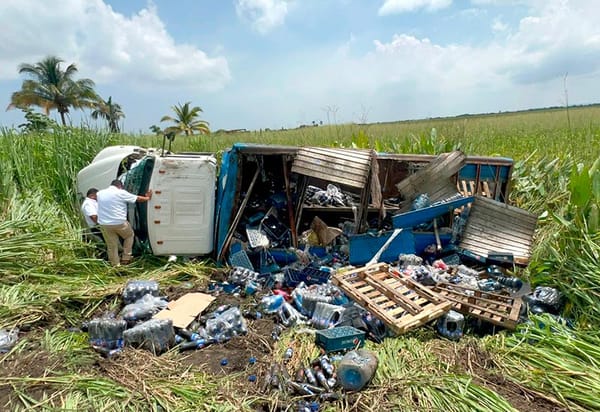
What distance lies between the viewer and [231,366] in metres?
3.72

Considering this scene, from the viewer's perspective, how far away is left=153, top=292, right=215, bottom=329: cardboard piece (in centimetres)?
444

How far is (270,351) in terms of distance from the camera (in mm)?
3955

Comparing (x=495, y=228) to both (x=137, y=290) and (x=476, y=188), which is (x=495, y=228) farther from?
(x=137, y=290)

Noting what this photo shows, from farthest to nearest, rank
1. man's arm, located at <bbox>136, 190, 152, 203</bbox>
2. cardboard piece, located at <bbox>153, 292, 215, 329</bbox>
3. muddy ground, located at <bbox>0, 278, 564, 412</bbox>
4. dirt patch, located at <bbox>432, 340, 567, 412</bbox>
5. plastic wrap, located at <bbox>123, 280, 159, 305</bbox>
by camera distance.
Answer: man's arm, located at <bbox>136, 190, 152, 203</bbox>
plastic wrap, located at <bbox>123, 280, 159, 305</bbox>
cardboard piece, located at <bbox>153, 292, 215, 329</bbox>
muddy ground, located at <bbox>0, 278, 564, 412</bbox>
dirt patch, located at <bbox>432, 340, 567, 412</bbox>

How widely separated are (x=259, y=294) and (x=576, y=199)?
410cm

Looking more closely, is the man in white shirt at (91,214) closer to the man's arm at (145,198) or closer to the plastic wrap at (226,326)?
the man's arm at (145,198)

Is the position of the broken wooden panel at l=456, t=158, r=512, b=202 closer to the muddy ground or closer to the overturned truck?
the overturned truck

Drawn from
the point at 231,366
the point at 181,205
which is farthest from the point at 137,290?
the point at 231,366

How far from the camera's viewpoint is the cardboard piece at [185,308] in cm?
444

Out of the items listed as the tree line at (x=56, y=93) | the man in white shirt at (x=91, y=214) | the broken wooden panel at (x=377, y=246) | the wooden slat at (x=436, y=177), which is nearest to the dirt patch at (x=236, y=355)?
the broken wooden panel at (x=377, y=246)

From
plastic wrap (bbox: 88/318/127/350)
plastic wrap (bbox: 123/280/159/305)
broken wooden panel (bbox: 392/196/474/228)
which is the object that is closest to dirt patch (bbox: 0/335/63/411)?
plastic wrap (bbox: 88/318/127/350)

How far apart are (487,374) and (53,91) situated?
106ft

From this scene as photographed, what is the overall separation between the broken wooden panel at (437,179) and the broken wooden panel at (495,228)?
513mm

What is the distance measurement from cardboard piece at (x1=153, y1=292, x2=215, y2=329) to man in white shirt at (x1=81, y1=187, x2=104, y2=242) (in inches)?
97.2
